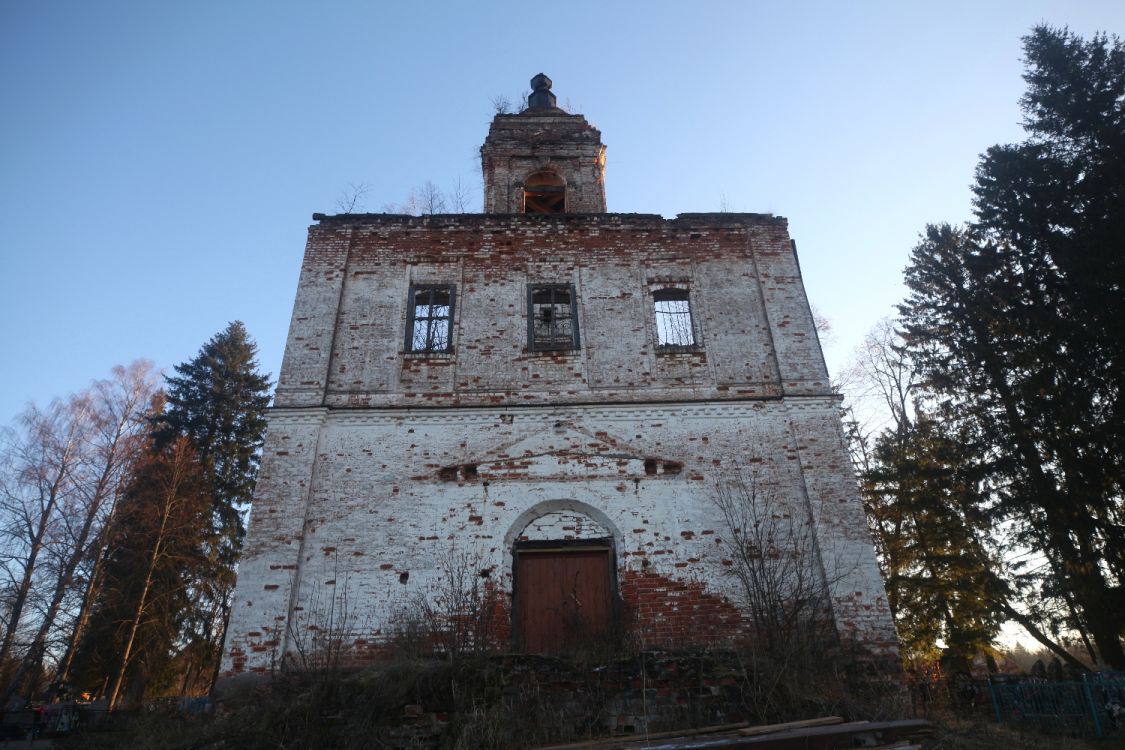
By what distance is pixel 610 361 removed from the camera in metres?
11.4

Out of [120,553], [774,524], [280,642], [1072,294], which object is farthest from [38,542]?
[1072,294]

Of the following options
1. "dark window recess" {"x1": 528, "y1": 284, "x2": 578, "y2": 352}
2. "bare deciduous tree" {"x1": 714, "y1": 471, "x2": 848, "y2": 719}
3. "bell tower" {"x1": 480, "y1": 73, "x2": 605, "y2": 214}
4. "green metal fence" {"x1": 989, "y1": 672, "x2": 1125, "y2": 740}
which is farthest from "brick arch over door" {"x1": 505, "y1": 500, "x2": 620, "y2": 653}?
"bell tower" {"x1": 480, "y1": 73, "x2": 605, "y2": 214}

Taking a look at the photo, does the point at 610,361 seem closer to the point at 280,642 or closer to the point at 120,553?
the point at 280,642

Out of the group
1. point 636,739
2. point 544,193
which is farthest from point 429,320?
point 636,739

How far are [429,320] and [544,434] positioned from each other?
3.19m

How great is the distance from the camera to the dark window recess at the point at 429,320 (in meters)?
11.6

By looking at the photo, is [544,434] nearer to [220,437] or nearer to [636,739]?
[636,739]

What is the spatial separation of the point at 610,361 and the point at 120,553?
1451 centimetres

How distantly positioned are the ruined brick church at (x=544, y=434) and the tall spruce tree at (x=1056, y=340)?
17.5 feet

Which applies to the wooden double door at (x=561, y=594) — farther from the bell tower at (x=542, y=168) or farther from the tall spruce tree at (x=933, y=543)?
the tall spruce tree at (x=933, y=543)

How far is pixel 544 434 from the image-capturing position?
10648mm

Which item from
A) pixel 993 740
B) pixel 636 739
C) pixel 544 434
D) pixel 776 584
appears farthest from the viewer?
pixel 544 434

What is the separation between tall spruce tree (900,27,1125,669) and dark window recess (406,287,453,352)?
1163 centimetres

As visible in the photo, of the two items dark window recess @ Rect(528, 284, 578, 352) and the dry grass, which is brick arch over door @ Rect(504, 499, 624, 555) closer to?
dark window recess @ Rect(528, 284, 578, 352)
